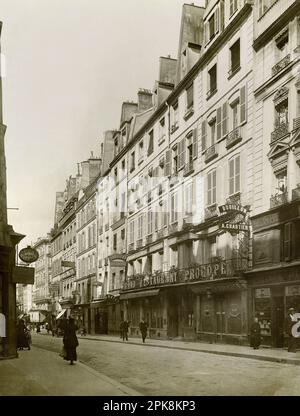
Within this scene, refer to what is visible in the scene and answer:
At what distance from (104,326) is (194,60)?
6.33 m

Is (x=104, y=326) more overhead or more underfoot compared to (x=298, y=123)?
more underfoot

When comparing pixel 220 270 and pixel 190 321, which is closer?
pixel 220 270

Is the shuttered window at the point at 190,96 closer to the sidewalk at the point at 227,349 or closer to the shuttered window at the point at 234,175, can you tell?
the shuttered window at the point at 234,175

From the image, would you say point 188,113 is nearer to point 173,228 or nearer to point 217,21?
point 217,21

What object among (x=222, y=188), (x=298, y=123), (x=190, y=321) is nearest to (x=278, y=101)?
(x=298, y=123)

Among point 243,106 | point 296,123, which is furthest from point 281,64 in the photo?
point 296,123

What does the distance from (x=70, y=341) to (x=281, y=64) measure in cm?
708

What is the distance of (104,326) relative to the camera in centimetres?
1266

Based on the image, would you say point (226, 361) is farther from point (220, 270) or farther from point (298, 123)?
point (298, 123)

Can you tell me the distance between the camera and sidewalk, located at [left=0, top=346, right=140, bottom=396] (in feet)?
27.3

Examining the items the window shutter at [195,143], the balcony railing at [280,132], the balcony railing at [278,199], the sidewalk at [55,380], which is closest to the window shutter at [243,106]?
the balcony railing at [280,132]

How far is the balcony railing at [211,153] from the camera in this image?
1228cm

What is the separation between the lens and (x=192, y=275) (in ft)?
42.9
